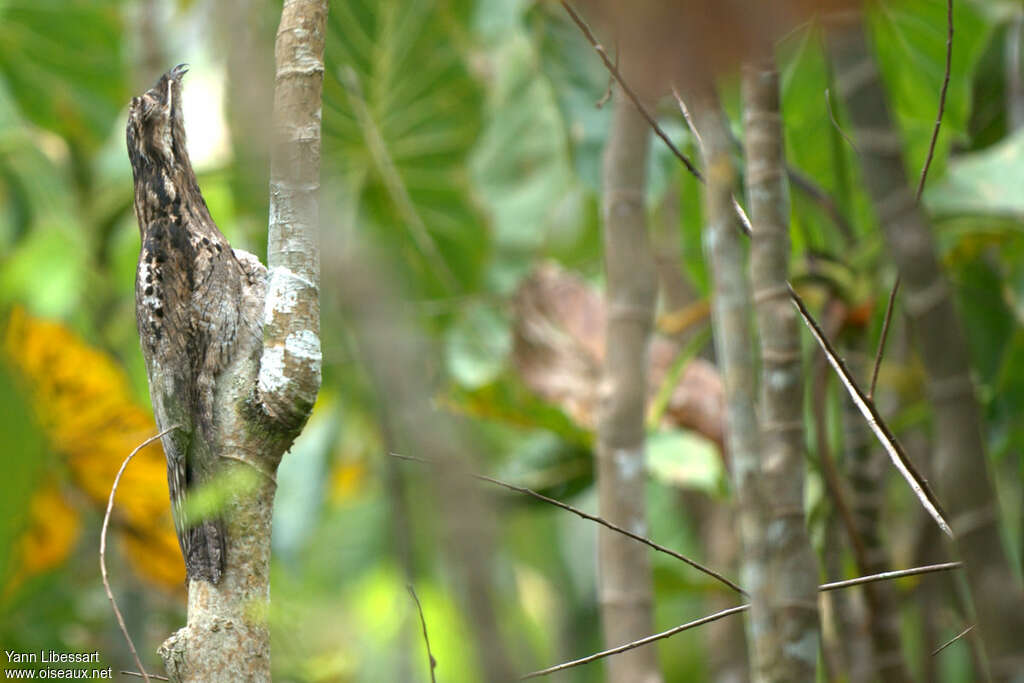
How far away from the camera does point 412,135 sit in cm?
225

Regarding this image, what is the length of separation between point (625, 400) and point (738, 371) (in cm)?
39

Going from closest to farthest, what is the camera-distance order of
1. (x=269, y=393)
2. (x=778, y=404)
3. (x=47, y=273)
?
(x=269, y=393) < (x=778, y=404) < (x=47, y=273)

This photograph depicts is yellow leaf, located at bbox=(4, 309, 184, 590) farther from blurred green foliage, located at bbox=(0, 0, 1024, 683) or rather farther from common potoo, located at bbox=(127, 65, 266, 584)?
common potoo, located at bbox=(127, 65, 266, 584)

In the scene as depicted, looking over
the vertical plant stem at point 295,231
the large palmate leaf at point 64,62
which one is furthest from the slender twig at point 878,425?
the large palmate leaf at point 64,62

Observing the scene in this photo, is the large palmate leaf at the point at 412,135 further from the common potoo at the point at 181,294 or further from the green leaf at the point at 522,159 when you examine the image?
the common potoo at the point at 181,294

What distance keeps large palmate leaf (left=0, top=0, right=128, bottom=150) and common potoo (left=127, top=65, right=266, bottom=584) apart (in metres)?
1.95

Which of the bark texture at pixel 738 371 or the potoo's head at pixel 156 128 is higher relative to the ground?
the potoo's head at pixel 156 128

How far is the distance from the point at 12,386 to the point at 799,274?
137 cm

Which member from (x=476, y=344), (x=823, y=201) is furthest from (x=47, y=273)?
(x=823, y=201)

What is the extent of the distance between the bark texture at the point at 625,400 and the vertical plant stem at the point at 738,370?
0.31m

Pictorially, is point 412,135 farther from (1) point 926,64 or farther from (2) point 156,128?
(2) point 156,128

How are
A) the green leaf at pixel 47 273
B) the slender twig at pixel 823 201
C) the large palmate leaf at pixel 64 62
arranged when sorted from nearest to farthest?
1. the slender twig at pixel 823 201
2. the green leaf at pixel 47 273
3. the large palmate leaf at pixel 64 62

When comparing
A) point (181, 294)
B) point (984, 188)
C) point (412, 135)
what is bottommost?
point (181, 294)

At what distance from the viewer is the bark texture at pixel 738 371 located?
0.73m
